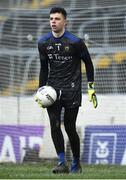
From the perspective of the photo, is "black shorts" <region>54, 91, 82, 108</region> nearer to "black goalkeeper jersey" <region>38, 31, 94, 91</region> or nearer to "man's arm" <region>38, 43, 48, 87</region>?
"black goalkeeper jersey" <region>38, 31, 94, 91</region>

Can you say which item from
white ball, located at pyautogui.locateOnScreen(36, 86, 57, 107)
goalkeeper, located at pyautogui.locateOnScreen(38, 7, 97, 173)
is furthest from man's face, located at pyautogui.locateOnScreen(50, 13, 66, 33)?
white ball, located at pyautogui.locateOnScreen(36, 86, 57, 107)

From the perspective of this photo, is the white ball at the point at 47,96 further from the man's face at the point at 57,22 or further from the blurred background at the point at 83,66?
the blurred background at the point at 83,66

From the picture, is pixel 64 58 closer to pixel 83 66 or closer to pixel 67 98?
pixel 67 98

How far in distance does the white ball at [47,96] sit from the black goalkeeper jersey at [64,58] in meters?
0.14

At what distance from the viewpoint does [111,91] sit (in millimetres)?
13094

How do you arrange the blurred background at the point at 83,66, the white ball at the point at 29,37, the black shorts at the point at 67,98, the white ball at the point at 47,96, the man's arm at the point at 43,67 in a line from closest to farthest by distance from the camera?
the white ball at the point at 47,96, the black shorts at the point at 67,98, the man's arm at the point at 43,67, the blurred background at the point at 83,66, the white ball at the point at 29,37

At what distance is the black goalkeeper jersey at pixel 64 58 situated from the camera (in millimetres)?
8219

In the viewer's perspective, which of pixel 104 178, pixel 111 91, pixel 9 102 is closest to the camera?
pixel 104 178

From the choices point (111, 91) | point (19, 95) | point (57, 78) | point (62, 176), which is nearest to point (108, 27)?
point (111, 91)

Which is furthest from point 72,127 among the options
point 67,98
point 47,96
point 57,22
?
point 57,22

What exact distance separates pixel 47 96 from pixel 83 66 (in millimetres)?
5225

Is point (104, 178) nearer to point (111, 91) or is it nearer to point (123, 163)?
point (123, 163)

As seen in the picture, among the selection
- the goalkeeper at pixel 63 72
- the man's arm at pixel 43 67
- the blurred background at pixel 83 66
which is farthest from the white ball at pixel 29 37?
the goalkeeper at pixel 63 72

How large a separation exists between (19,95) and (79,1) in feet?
7.53
